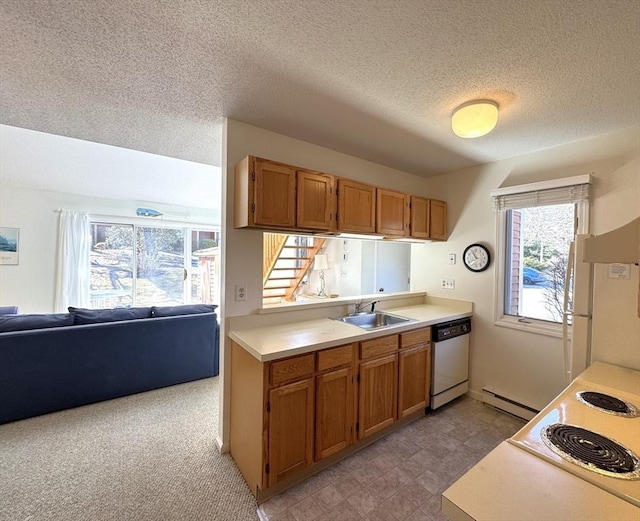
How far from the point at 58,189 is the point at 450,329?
5921 millimetres

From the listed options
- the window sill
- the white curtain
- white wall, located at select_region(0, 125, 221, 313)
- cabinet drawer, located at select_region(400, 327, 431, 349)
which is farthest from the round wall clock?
the white curtain

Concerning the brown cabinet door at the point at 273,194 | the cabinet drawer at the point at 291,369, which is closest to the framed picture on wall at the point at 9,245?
the brown cabinet door at the point at 273,194

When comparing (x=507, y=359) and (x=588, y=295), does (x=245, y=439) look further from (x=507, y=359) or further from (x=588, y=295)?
(x=507, y=359)

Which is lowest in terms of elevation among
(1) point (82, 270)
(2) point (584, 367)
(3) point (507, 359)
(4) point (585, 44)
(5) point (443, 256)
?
(3) point (507, 359)

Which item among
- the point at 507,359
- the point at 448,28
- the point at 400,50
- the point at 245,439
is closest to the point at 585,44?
the point at 448,28

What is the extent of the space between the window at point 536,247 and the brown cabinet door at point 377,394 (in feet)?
4.60

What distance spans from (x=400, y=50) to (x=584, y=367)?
204 centimetres

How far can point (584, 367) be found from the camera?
1.62m

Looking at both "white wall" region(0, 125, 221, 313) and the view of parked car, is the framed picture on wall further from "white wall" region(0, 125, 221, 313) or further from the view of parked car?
the view of parked car

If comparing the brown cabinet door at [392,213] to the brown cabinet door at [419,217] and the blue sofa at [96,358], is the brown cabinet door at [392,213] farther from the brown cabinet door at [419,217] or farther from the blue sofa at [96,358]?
the blue sofa at [96,358]

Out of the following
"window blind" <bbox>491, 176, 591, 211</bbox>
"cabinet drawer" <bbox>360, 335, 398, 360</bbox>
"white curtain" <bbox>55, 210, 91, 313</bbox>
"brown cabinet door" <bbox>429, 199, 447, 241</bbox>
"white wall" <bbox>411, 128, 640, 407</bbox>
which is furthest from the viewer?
"white curtain" <bbox>55, 210, 91, 313</bbox>

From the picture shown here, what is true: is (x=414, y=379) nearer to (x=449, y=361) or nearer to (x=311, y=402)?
(x=449, y=361)

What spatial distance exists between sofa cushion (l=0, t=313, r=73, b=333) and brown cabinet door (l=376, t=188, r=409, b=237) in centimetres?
314

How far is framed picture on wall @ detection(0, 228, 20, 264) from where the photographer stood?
4.06 metres
